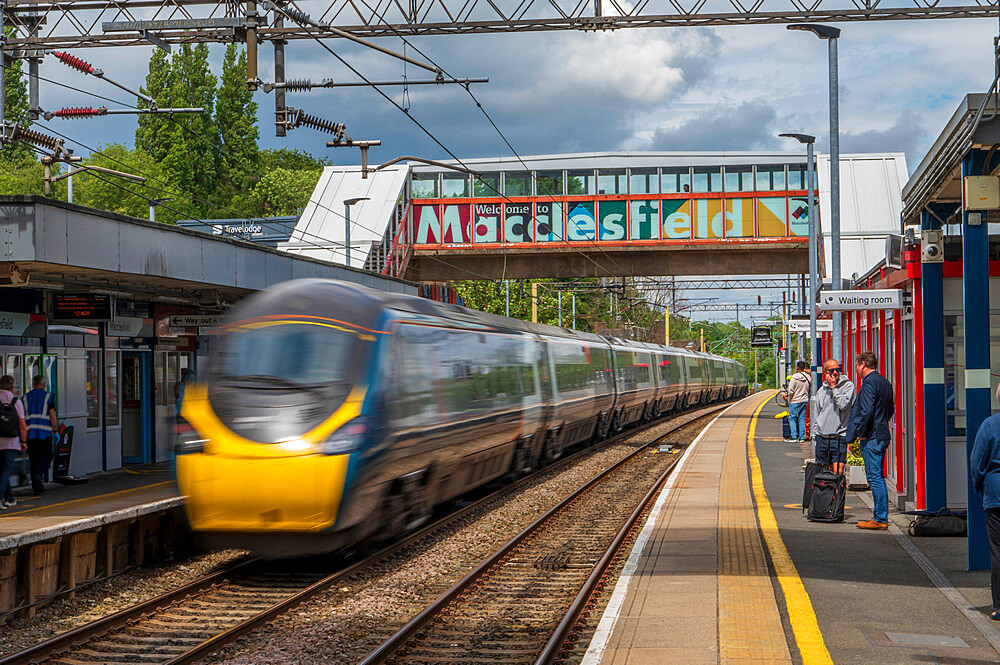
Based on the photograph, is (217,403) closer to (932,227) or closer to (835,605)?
(835,605)

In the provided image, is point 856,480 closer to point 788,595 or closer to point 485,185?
point 788,595

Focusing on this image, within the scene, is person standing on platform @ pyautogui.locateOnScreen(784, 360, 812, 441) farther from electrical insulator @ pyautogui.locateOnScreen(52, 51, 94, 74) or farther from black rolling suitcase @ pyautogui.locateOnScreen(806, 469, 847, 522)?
electrical insulator @ pyautogui.locateOnScreen(52, 51, 94, 74)

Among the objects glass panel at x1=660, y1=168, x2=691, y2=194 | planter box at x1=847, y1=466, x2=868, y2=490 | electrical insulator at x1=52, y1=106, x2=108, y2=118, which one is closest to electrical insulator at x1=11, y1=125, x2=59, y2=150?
electrical insulator at x1=52, y1=106, x2=108, y2=118

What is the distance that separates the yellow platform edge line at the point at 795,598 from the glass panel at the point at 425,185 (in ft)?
99.6

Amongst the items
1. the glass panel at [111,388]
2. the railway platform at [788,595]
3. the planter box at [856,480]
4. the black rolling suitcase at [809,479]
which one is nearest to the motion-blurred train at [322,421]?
the railway platform at [788,595]

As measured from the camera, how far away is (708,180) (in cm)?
4150

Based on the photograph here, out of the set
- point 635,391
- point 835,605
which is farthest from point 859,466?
point 635,391

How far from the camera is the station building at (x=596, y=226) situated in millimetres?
33406

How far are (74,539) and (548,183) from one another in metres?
34.6

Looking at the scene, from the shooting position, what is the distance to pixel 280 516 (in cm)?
983

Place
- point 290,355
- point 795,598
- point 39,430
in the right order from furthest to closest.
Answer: point 39,430 → point 290,355 → point 795,598

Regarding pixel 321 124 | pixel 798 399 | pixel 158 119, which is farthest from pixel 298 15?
pixel 158 119

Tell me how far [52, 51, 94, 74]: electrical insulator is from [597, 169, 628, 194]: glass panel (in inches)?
1130

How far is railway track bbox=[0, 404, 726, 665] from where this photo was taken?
25.5 ft
